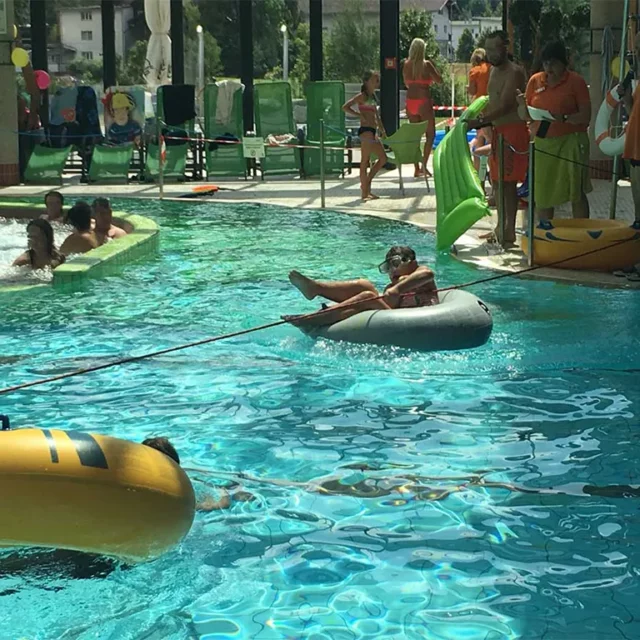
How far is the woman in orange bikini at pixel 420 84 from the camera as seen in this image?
1558 cm

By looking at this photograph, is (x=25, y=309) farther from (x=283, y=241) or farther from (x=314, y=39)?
(x=314, y=39)

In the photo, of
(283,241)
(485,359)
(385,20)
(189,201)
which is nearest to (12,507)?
(485,359)

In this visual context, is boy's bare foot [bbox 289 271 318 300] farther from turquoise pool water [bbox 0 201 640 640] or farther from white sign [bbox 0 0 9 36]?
white sign [bbox 0 0 9 36]

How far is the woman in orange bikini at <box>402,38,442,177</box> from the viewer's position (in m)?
15.6

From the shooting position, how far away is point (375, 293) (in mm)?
7410

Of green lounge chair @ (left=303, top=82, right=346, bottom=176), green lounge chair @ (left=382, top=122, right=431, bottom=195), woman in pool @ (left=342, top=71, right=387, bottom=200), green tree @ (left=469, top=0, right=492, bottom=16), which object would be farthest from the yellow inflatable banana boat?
green tree @ (left=469, top=0, right=492, bottom=16)

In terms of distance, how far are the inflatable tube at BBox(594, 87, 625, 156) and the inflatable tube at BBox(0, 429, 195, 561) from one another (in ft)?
20.5

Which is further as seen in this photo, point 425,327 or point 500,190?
point 500,190

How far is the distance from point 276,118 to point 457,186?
868 centimetres

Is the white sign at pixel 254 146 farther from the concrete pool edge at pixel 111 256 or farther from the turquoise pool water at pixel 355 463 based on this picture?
the turquoise pool water at pixel 355 463

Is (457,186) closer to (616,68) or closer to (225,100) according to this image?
(616,68)

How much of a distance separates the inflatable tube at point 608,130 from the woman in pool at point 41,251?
185 inches

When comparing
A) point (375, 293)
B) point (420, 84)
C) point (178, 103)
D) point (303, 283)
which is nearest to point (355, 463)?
point (303, 283)

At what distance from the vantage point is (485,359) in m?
6.95
